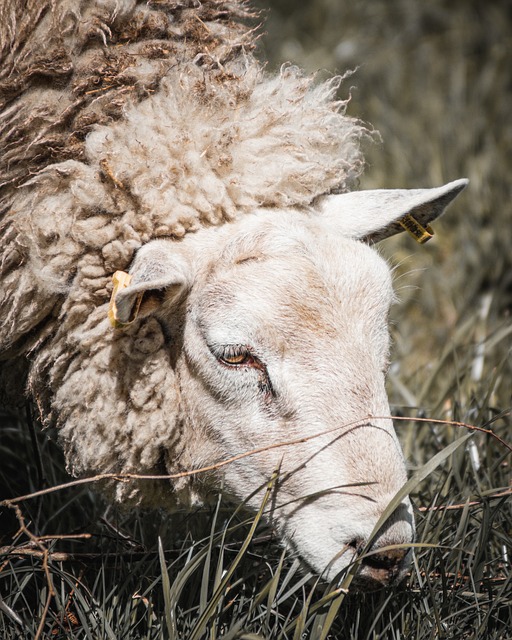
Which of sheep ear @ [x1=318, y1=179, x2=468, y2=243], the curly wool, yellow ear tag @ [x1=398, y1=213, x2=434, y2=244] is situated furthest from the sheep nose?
yellow ear tag @ [x1=398, y1=213, x2=434, y2=244]

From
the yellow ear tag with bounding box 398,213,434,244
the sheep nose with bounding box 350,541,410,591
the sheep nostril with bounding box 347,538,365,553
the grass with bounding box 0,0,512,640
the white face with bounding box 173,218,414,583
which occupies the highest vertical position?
the yellow ear tag with bounding box 398,213,434,244

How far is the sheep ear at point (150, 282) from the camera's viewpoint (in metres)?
2.23

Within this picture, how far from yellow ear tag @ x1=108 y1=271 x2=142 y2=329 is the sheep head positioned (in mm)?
18

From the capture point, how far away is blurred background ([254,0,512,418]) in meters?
4.84

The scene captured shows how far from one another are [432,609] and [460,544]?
29 centimetres

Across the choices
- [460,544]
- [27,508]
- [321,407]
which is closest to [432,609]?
[460,544]

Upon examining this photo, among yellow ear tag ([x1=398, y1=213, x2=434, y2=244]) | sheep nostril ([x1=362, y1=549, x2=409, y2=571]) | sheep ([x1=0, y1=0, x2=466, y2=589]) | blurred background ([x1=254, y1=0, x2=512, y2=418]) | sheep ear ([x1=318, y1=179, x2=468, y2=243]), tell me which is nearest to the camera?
sheep nostril ([x1=362, y1=549, x2=409, y2=571])

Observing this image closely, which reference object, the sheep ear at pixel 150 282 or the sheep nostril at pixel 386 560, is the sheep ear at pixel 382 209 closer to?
the sheep ear at pixel 150 282

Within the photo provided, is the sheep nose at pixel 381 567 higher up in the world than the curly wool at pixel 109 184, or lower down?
lower down

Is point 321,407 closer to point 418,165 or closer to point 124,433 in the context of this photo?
point 124,433

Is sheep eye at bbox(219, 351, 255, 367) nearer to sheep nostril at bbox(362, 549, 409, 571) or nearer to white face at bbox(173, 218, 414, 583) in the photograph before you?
white face at bbox(173, 218, 414, 583)

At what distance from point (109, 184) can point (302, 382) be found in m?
0.90

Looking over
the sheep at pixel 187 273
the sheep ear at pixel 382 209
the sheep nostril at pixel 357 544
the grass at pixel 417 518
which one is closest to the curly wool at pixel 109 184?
the sheep at pixel 187 273

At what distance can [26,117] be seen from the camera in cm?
253
